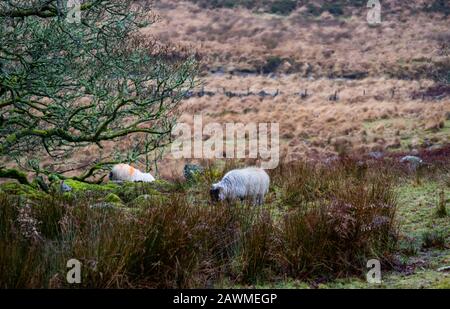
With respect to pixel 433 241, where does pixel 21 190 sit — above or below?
above

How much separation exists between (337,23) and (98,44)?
37562mm

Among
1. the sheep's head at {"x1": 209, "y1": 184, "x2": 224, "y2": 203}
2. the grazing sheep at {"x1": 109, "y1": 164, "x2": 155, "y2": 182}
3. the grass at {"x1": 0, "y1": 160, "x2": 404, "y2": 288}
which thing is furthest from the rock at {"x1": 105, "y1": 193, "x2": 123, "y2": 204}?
the grazing sheep at {"x1": 109, "y1": 164, "x2": 155, "y2": 182}

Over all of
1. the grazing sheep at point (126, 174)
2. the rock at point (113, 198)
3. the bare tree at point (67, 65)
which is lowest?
the grazing sheep at point (126, 174)

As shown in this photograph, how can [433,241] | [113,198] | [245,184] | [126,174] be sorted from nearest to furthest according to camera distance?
[433,241] < [113,198] < [245,184] < [126,174]

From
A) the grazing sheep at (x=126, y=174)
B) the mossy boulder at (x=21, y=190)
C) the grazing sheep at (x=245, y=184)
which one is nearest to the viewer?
the mossy boulder at (x=21, y=190)

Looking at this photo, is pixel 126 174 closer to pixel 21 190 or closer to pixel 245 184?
pixel 245 184

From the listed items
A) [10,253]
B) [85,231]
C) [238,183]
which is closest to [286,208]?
[238,183]

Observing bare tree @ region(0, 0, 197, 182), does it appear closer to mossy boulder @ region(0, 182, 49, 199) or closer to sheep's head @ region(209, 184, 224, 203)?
mossy boulder @ region(0, 182, 49, 199)

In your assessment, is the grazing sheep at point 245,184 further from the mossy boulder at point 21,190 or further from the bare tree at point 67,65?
the mossy boulder at point 21,190

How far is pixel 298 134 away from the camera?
22.1 m

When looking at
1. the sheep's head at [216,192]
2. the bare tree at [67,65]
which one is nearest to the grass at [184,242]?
the sheep's head at [216,192]

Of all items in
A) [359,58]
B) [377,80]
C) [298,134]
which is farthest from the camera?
[359,58]

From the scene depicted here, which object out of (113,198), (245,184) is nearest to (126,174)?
(113,198)
